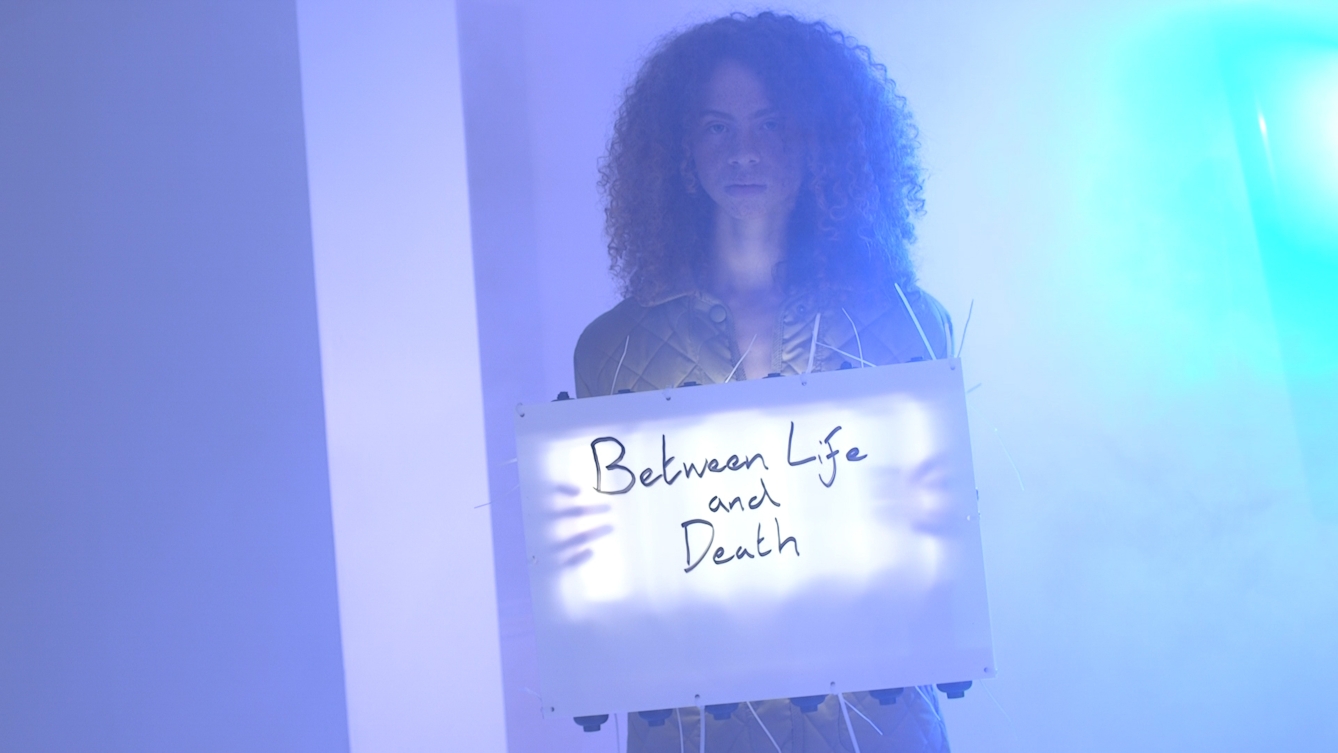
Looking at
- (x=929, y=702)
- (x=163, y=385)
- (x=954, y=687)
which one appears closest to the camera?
(x=954, y=687)

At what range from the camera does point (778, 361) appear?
1.12 meters

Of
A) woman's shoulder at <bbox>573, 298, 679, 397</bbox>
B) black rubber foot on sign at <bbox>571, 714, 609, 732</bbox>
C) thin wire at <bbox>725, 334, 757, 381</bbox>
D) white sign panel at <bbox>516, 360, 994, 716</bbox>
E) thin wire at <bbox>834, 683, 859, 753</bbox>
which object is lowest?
thin wire at <bbox>834, 683, 859, 753</bbox>

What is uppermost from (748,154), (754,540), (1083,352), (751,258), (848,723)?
(748,154)

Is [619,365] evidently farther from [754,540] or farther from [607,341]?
[754,540]

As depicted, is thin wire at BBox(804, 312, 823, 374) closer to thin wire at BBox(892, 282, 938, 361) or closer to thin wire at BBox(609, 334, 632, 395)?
thin wire at BBox(892, 282, 938, 361)

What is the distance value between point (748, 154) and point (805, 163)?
0.22 feet

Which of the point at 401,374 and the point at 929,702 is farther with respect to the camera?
the point at 401,374

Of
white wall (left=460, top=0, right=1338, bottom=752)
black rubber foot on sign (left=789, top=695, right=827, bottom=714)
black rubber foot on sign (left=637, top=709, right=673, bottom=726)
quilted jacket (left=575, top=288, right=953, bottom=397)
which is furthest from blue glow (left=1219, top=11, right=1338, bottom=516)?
black rubber foot on sign (left=637, top=709, right=673, bottom=726)

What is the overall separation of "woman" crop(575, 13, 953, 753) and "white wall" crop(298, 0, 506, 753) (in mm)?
200

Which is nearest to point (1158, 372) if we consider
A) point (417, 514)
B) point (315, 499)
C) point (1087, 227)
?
point (1087, 227)

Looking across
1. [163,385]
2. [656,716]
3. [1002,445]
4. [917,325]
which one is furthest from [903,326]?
[163,385]

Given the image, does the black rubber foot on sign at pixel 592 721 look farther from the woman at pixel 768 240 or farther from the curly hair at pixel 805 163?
the curly hair at pixel 805 163

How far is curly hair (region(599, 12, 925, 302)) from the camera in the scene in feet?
3.84

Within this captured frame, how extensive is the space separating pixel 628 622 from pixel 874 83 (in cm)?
68
